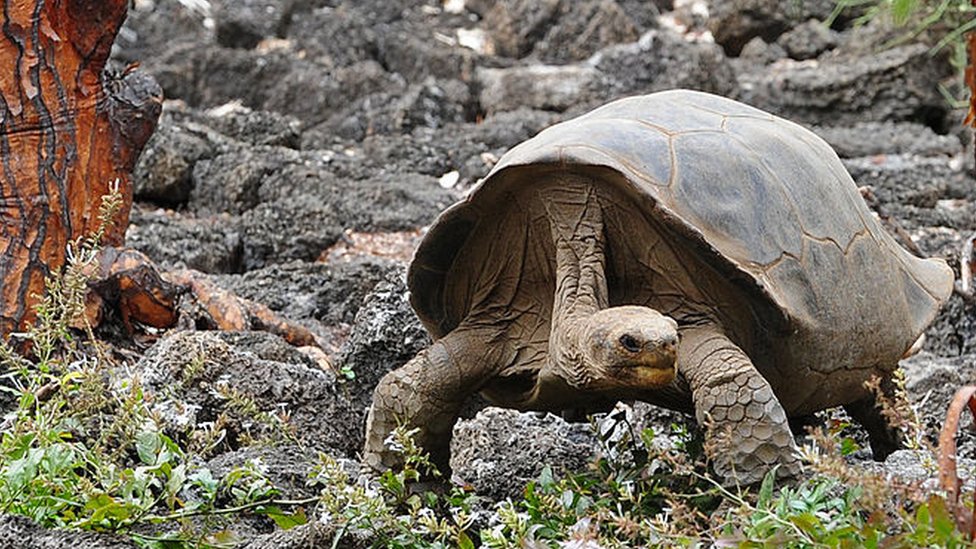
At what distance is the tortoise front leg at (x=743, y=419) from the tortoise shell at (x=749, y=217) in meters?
0.16

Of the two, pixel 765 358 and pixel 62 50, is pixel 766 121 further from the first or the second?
pixel 62 50

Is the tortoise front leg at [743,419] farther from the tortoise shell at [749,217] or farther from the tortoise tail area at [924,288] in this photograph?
the tortoise tail area at [924,288]

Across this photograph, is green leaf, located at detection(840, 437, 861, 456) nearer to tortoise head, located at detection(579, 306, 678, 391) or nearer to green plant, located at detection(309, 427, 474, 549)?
tortoise head, located at detection(579, 306, 678, 391)

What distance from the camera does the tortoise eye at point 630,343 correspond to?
7.25 ft

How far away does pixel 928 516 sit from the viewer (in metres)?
1.54

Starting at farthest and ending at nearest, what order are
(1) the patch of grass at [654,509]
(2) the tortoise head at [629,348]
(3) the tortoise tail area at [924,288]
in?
1. (3) the tortoise tail area at [924,288]
2. (2) the tortoise head at [629,348]
3. (1) the patch of grass at [654,509]

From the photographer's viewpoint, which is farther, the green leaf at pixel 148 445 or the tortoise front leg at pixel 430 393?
the tortoise front leg at pixel 430 393

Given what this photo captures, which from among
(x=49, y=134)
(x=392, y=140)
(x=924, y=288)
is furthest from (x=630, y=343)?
(x=392, y=140)

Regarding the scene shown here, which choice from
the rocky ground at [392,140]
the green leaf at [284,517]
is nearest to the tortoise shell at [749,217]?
the rocky ground at [392,140]

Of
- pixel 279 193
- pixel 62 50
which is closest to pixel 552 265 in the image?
pixel 62 50

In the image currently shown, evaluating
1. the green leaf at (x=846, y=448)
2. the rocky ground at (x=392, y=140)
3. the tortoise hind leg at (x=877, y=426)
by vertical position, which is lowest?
the rocky ground at (x=392, y=140)

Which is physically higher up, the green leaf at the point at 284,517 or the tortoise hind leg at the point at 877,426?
the green leaf at the point at 284,517

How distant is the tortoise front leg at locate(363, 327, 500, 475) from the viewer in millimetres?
2635

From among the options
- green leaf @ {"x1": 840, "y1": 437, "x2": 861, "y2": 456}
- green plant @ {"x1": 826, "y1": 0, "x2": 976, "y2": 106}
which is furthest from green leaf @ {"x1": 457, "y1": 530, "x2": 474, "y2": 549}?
green plant @ {"x1": 826, "y1": 0, "x2": 976, "y2": 106}
